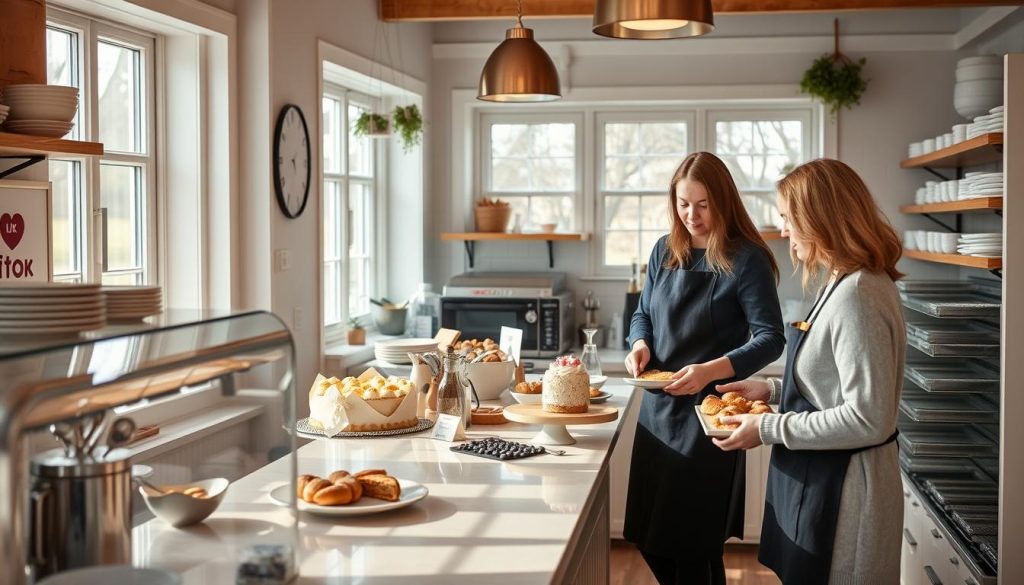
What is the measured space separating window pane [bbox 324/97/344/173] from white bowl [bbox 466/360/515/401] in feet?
6.83

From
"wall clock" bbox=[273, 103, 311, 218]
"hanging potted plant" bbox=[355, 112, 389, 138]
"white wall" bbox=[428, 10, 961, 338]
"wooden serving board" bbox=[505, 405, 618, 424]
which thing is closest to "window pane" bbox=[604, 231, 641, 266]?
"white wall" bbox=[428, 10, 961, 338]

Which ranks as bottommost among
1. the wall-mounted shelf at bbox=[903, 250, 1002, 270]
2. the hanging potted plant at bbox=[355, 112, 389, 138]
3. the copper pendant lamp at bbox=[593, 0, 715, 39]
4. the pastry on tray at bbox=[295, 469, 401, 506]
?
the pastry on tray at bbox=[295, 469, 401, 506]

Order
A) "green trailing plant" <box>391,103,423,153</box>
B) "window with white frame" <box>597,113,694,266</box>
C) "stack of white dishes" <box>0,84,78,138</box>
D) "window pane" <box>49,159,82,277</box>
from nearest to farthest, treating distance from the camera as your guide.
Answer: "stack of white dishes" <box>0,84,78,138</box>
"window pane" <box>49,159,82,277</box>
"green trailing plant" <box>391,103,423,153</box>
"window with white frame" <box>597,113,694,266</box>

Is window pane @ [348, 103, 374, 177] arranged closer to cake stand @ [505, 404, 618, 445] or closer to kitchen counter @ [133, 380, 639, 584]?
cake stand @ [505, 404, 618, 445]

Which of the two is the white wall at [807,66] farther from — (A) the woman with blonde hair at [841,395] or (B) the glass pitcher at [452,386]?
(A) the woman with blonde hair at [841,395]

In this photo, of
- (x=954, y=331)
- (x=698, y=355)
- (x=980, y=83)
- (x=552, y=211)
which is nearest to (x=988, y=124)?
(x=954, y=331)

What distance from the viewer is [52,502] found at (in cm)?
142

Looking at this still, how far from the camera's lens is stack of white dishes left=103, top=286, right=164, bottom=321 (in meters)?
1.71

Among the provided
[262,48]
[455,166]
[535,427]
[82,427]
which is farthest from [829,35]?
[82,427]

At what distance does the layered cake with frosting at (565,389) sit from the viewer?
110 inches

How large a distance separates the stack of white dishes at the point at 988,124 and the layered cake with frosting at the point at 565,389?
1896 millimetres

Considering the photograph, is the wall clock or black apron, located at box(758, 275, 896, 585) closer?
black apron, located at box(758, 275, 896, 585)

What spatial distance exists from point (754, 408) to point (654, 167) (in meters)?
3.59

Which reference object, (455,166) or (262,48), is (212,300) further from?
(455,166)
